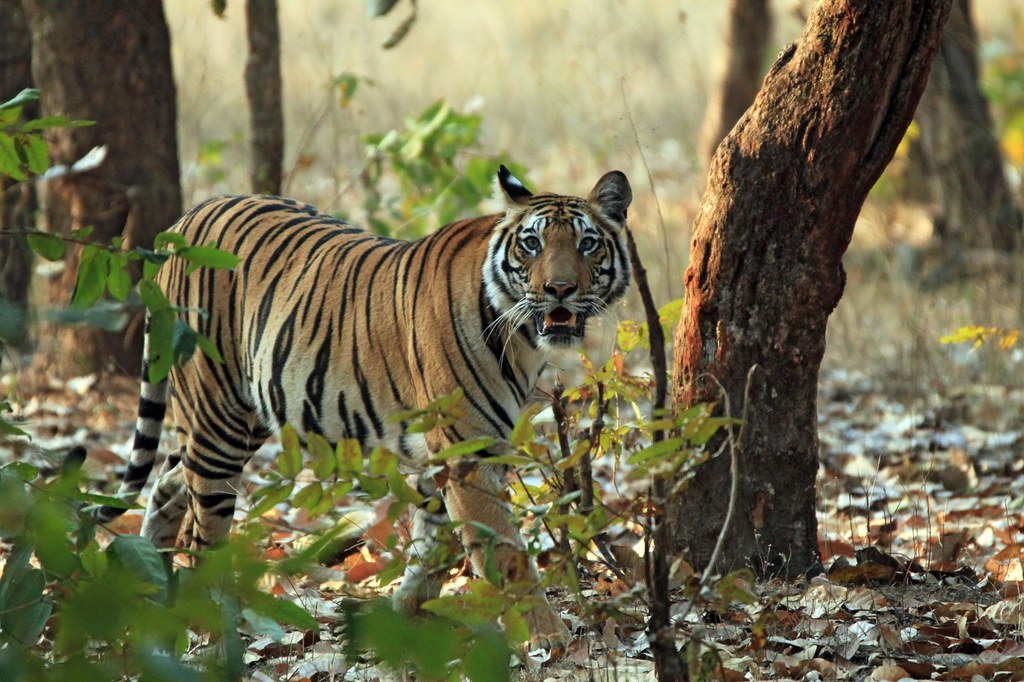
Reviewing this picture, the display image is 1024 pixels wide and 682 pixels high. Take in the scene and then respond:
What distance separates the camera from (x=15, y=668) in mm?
1292

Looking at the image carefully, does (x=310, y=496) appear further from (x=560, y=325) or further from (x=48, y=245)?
(x=560, y=325)

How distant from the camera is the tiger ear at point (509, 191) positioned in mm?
3887

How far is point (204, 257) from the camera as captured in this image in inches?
89.4

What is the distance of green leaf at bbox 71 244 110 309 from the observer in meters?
2.24

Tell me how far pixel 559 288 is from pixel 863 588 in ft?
4.14

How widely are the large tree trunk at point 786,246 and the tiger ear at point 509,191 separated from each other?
574mm

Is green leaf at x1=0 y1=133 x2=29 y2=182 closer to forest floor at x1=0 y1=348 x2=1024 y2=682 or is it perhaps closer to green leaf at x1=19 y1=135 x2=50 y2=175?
green leaf at x1=19 y1=135 x2=50 y2=175

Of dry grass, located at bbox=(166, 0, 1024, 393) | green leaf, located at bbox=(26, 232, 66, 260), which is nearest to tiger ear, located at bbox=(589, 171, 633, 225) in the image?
dry grass, located at bbox=(166, 0, 1024, 393)

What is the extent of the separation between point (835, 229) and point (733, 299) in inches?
14.1

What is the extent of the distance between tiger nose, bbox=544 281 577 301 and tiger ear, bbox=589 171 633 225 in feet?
1.11

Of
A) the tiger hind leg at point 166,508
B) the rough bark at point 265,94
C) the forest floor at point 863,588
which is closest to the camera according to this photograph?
the forest floor at point 863,588

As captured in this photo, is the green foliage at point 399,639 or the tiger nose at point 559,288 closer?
the green foliage at point 399,639

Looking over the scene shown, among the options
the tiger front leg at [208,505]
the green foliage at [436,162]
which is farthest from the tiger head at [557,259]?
the green foliage at [436,162]

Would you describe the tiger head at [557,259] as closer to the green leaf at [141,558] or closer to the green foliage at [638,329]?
the green foliage at [638,329]
